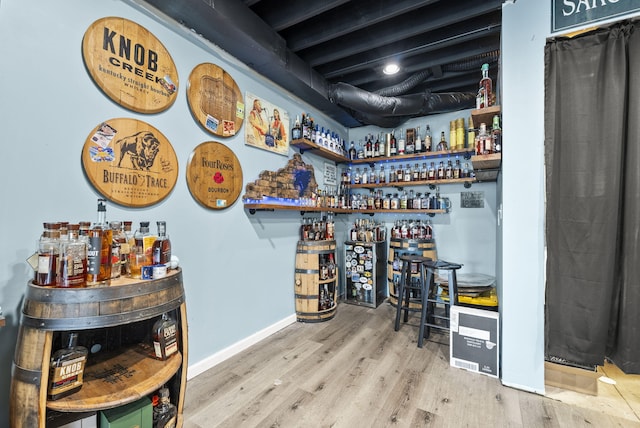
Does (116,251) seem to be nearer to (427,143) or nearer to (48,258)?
(48,258)

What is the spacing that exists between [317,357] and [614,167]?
2422mm

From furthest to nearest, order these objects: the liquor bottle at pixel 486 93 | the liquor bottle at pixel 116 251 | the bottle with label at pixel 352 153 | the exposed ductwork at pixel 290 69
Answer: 1. the bottle with label at pixel 352 153
2. the liquor bottle at pixel 486 93
3. the exposed ductwork at pixel 290 69
4. the liquor bottle at pixel 116 251

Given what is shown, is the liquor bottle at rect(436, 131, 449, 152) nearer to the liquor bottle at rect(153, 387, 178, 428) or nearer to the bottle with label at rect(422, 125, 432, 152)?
the bottle with label at rect(422, 125, 432, 152)

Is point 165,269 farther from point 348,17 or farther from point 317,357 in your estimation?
point 348,17

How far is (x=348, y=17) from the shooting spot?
91.0 inches

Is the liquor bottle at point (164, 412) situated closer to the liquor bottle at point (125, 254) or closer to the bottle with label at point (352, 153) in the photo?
the liquor bottle at point (125, 254)

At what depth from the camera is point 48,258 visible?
3.56 feet

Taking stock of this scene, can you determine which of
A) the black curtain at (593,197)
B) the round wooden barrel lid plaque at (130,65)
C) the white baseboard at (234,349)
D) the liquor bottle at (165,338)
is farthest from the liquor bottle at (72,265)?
the black curtain at (593,197)

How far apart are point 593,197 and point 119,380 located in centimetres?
272

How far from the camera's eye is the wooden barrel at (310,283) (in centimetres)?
311

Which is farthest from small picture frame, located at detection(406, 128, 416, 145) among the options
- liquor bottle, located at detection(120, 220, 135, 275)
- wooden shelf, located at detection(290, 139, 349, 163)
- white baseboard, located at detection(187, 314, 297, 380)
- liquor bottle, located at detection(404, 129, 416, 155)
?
liquor bottle, located at detection(120, 220, 135, 275)

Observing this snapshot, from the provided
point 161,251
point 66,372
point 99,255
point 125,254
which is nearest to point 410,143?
point 161,251

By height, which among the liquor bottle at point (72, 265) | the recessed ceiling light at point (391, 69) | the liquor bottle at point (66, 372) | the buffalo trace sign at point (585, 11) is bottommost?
the liquor bottle at point (66, 372)

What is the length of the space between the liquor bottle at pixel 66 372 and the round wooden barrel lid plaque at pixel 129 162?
0.84 meters
